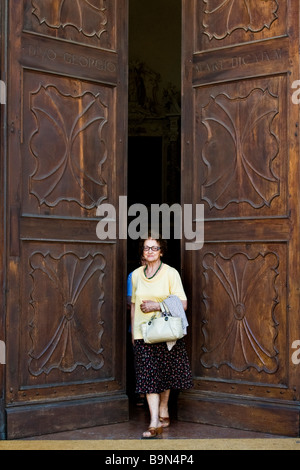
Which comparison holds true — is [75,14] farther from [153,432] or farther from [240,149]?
[153,432]

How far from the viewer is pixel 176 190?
13125 mm

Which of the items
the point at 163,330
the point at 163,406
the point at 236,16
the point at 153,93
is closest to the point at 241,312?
the point at 163,330

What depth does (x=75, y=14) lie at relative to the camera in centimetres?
636

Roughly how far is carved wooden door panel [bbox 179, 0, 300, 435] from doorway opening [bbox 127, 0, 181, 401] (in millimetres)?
6700

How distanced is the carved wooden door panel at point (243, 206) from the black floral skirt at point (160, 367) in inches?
11.7

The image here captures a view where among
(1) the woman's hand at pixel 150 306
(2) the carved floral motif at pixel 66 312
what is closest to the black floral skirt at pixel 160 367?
(1) the woman's hand at pixel 150 306

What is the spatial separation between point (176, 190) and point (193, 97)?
6536 mm

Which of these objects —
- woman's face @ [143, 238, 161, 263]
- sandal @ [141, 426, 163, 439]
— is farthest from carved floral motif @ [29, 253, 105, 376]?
sandal @ [141, 426, 163, 439]

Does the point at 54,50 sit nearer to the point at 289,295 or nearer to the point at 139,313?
the point at 139,313

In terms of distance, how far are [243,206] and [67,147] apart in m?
1.46

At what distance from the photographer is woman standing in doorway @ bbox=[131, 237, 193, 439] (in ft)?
19.8

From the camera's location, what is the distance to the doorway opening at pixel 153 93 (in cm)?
1335

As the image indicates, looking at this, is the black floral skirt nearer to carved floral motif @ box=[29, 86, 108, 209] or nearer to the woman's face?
the woman's face

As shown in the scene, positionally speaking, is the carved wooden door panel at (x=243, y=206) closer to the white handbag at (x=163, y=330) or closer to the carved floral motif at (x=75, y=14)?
the white handbag at (x=163, y=330)
